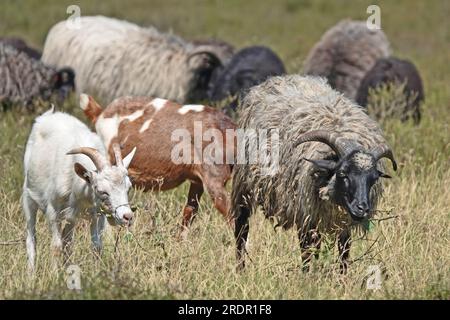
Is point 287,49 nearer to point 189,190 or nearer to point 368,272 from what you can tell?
point 189,190

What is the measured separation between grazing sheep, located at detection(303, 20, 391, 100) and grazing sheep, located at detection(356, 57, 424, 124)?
2.17 feet

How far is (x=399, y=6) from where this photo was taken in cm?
2762

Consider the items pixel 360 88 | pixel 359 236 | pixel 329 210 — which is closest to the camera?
pixel 329 210

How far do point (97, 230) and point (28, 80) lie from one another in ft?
21.2

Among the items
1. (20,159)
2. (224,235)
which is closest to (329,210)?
(224,235)

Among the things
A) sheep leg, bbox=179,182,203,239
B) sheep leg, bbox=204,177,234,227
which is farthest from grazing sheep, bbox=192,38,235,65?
sheep leg, bbox=204,177,234,227

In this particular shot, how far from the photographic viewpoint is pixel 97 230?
765 centimetres

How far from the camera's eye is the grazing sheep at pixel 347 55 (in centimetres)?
1547

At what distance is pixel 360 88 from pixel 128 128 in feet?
19.0

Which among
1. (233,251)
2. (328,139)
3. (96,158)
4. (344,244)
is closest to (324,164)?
(328,139)

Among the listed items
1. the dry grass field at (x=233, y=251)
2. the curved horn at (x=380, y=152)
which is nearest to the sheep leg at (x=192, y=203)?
the dry grass field at (x=233, y=251)

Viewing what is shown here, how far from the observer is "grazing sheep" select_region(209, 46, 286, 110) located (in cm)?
1344

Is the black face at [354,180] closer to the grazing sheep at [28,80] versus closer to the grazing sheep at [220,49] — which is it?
the grazing sheep at [28,80]

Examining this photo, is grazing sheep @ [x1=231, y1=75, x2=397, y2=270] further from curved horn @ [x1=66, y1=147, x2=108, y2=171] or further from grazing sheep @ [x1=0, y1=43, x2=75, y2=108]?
grazing sheep @ [x1=0, y1=43, x2=75, y2=108]
